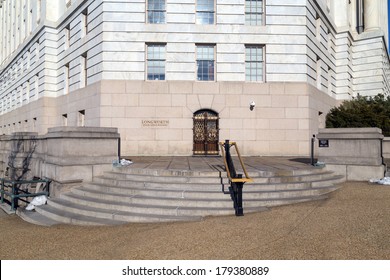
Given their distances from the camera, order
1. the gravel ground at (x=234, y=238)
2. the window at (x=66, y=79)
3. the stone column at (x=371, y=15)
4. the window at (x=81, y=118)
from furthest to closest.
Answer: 1. the stone column at (x=371, y=15)
2. the window at (x=66, y=79)
3. the window at (x=81, y=118)
4. the gravel ground at (x=234, y=238)

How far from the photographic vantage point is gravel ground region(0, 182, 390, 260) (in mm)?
4312

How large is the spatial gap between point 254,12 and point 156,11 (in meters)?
6.91

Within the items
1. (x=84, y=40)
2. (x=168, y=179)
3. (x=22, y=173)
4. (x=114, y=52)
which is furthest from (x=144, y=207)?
(x=84, y=40)

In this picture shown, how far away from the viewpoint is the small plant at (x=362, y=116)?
17.9 m

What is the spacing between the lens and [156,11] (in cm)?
1702

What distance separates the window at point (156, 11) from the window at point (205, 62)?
3.32 metres

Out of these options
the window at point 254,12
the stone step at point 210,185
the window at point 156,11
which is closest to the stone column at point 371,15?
the window at point 254,12

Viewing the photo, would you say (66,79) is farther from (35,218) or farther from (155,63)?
(35,218)

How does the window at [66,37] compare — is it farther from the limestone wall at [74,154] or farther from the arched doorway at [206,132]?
the limestone wall at [74,154]

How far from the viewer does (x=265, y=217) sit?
20.0 ft

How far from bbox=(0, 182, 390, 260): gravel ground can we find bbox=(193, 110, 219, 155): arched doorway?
10341 mm

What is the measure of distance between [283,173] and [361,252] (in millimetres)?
4300

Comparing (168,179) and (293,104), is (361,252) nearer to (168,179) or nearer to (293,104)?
(168,179)

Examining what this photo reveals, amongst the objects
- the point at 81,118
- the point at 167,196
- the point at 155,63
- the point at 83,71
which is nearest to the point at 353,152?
the point at 167,196
